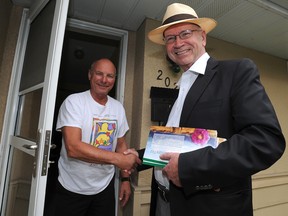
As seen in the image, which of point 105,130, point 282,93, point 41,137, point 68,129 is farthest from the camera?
point 282,93

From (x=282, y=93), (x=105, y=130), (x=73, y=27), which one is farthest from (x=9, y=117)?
(x=282, y=93)

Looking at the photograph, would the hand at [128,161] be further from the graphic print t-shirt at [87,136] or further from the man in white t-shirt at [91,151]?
the graphic print t-shirt at [87,136]

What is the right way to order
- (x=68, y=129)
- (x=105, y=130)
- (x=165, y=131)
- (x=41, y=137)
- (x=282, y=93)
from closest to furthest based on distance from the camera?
(x=165, y=131), (x=41, y=137), (x=68, y=129), (x=105, y=130), (x=282, y=93)

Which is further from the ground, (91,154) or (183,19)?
(183,19)

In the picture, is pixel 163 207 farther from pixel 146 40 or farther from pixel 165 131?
pixel 146 40

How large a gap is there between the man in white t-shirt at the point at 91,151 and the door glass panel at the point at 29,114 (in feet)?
0.53

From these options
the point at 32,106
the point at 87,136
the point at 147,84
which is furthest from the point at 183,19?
the point at 32,106

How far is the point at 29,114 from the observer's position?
1382 mm

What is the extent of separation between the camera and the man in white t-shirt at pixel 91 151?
1236 mm

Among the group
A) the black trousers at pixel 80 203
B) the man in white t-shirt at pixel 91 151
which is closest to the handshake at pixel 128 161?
the man in white t-shirt at pixel 91 151

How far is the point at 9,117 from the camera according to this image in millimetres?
1584

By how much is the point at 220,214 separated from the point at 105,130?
37.9 inches

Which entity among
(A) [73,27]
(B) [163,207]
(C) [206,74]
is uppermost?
(A) [73,27]

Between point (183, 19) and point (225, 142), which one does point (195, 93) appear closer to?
point (225, 142)
